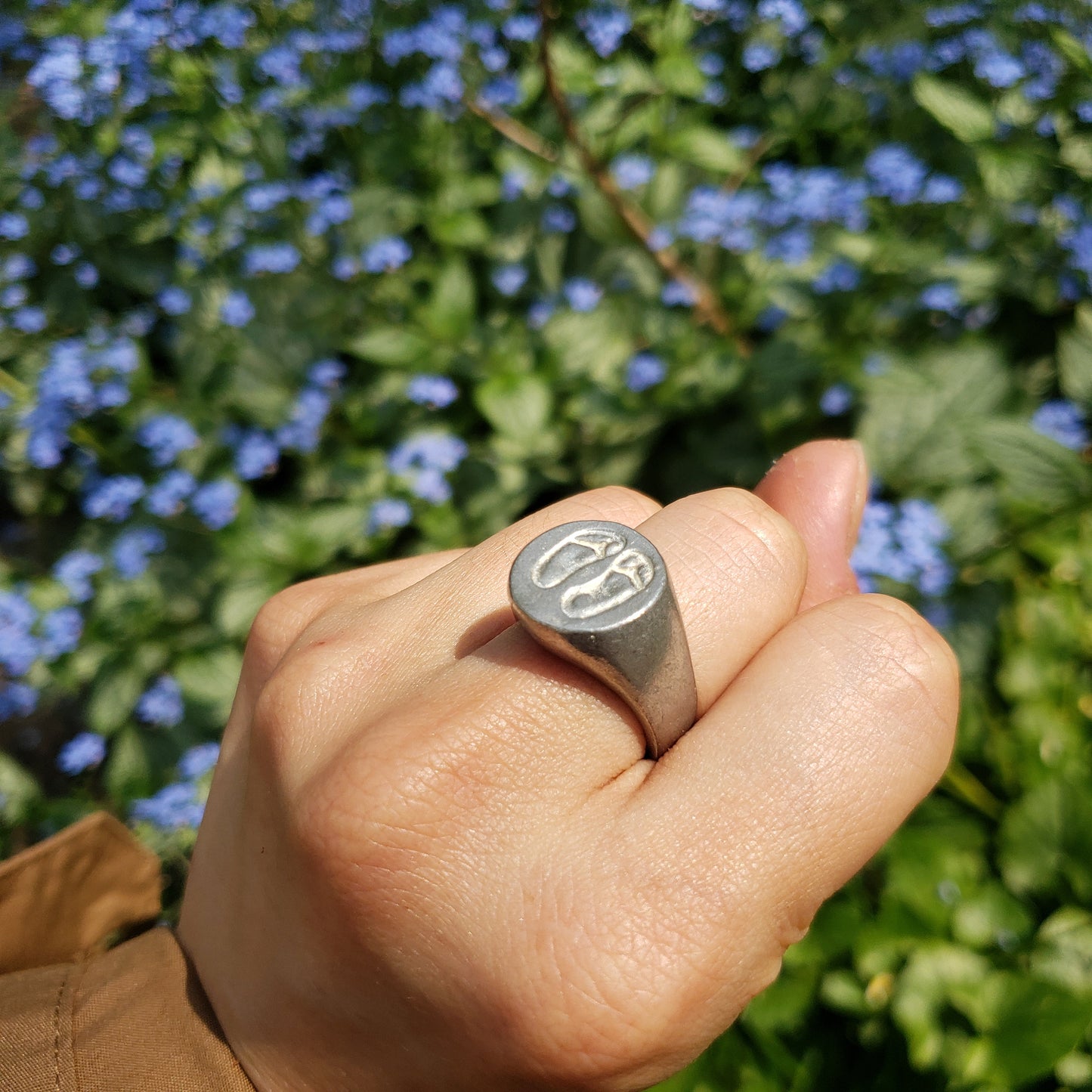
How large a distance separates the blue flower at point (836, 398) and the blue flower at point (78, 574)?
2.07 m

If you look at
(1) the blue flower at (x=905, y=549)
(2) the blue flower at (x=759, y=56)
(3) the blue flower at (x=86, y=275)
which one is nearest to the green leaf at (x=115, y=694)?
(3) the blue flower at (x=86, y=275)

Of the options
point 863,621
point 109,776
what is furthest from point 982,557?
point 109,776

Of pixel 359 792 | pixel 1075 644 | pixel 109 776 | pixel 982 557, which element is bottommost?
pixel 109 776

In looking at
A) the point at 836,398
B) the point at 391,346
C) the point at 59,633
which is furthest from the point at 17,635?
the point at 836,398

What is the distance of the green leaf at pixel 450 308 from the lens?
2.54m

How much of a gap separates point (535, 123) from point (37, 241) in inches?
70.3

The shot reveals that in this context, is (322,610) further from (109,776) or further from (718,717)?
(109,776)

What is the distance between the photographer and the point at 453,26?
2820 millimetres

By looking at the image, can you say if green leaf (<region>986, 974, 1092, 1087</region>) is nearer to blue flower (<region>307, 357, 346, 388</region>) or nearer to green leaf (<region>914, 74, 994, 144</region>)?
green leaf (<region>914, 74, 994, 144</region>)

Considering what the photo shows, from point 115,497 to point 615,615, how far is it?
2048mm

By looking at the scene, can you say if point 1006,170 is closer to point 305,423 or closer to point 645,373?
point 645,373

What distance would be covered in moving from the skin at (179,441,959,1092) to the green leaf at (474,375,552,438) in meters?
1.28

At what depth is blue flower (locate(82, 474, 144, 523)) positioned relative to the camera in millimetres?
2469

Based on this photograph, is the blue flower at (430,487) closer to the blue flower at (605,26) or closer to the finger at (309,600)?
the finger at (309,600)
